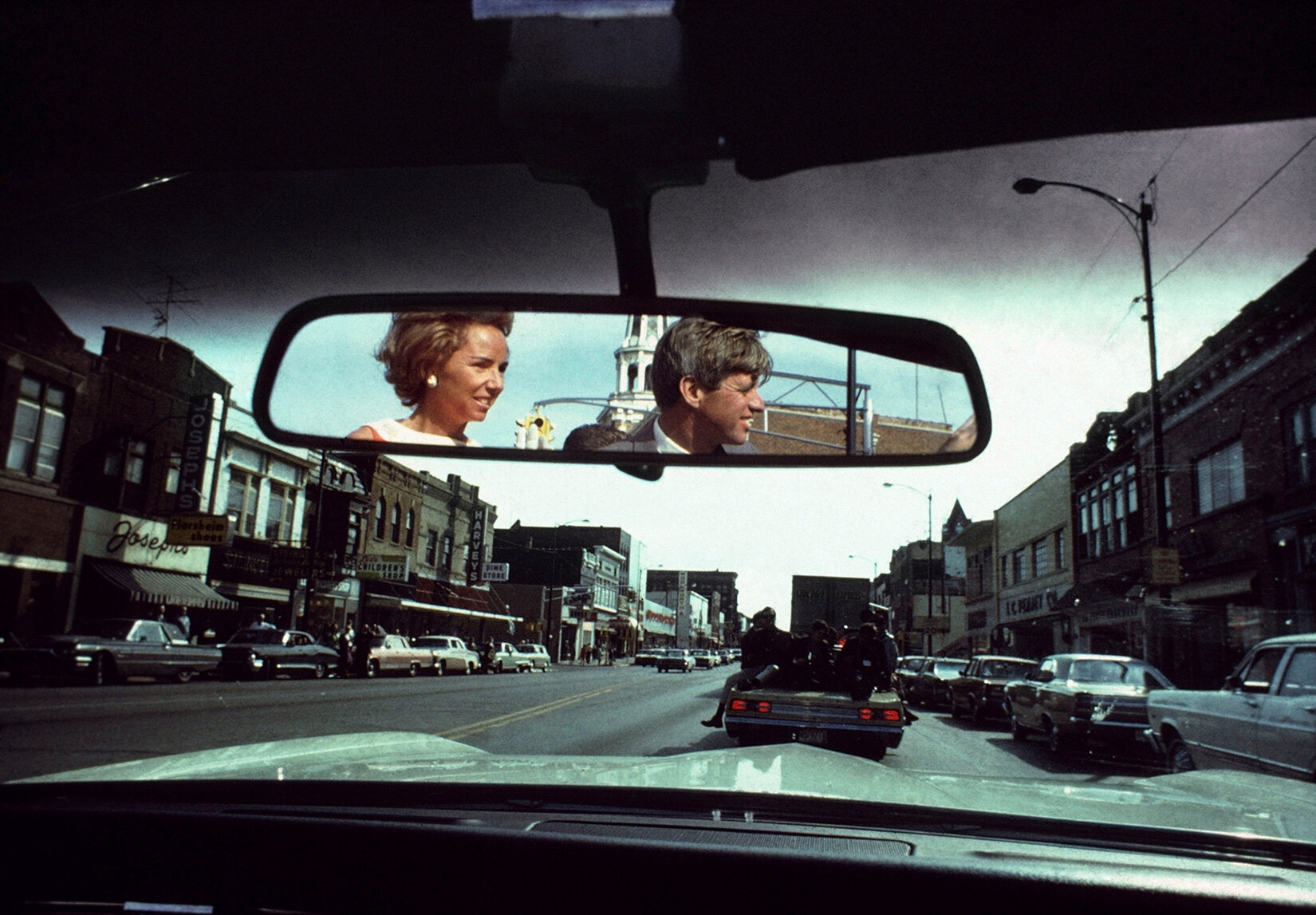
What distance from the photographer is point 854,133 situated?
400cm

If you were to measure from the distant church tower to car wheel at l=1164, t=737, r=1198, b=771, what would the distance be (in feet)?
28.2

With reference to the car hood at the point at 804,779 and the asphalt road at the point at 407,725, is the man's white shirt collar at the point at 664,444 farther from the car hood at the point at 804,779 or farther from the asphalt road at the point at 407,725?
the asphalt road at the point at 407,725

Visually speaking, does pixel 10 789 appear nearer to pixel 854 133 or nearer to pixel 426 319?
pixel 426 319

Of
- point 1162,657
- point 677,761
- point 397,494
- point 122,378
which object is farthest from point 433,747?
point 1162,657

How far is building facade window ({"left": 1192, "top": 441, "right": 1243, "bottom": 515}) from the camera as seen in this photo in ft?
41.6

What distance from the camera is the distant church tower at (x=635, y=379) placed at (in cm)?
281

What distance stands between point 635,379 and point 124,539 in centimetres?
1318

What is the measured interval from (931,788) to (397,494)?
39.6ft

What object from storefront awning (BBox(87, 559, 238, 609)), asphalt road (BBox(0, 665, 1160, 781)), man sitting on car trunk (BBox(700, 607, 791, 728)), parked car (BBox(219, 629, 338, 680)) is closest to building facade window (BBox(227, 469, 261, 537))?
storefront awning (BBox(87, 559, 238, 609))

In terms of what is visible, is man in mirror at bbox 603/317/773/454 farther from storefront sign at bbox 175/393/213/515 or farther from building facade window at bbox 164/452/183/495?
building facade window at bbox 164/452/183/495

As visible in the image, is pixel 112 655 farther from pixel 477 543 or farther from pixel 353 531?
pixel 477 543

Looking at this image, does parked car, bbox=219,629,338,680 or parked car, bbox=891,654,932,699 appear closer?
parked car, bbox=219,629,338,680

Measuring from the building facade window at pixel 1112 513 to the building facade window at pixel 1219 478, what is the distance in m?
0.87

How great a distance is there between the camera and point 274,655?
846 inches
